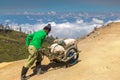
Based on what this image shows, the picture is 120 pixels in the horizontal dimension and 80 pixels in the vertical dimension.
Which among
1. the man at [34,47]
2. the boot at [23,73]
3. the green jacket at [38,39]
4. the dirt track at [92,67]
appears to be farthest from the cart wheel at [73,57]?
the boot at [23,73]

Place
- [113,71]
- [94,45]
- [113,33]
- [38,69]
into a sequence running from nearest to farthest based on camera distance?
[113,71] → [38,69] → [94,45] → [113,33]

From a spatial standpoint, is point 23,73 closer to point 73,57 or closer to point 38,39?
point 38,39

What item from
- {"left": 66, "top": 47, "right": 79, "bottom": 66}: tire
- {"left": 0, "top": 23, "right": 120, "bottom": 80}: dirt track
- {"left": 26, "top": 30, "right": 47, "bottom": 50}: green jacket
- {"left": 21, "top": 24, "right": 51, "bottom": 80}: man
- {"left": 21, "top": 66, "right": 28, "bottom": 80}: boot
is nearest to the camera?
{"left": 0, "top": 23, "right": 120, "bottom": 80}: dirt track

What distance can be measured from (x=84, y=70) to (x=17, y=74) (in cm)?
481

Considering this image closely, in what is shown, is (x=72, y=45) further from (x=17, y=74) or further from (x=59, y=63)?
(x=17, y=74)

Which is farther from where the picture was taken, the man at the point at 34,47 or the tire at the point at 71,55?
the tire at the point at 71,55

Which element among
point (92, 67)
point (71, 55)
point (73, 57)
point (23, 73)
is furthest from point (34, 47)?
point (92, 67)

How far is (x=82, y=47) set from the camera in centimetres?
2508

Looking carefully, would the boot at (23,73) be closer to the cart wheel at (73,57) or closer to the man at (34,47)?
the man at (34,47)

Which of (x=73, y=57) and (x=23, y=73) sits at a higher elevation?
(x=73, y=57)

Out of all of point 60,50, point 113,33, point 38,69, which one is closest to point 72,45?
point 60,50

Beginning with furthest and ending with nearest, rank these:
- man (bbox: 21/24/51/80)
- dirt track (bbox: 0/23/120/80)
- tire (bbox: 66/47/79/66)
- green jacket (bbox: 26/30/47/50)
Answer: tire (bbox: 66/47/79/66) → green jacket (bbox: 26/30/47/50) → man (bbox: 21/24/51/80) → dirt track (bbox: 0/23/120/80)

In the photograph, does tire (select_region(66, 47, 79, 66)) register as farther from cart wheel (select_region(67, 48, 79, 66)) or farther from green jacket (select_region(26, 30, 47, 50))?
green jacket (select_region(26, 30, 47, 50))

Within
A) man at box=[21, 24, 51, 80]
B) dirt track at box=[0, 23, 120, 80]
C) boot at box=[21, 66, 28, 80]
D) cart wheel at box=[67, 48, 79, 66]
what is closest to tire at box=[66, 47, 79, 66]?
cart wheel at box=[67, 48, 79, 66]
